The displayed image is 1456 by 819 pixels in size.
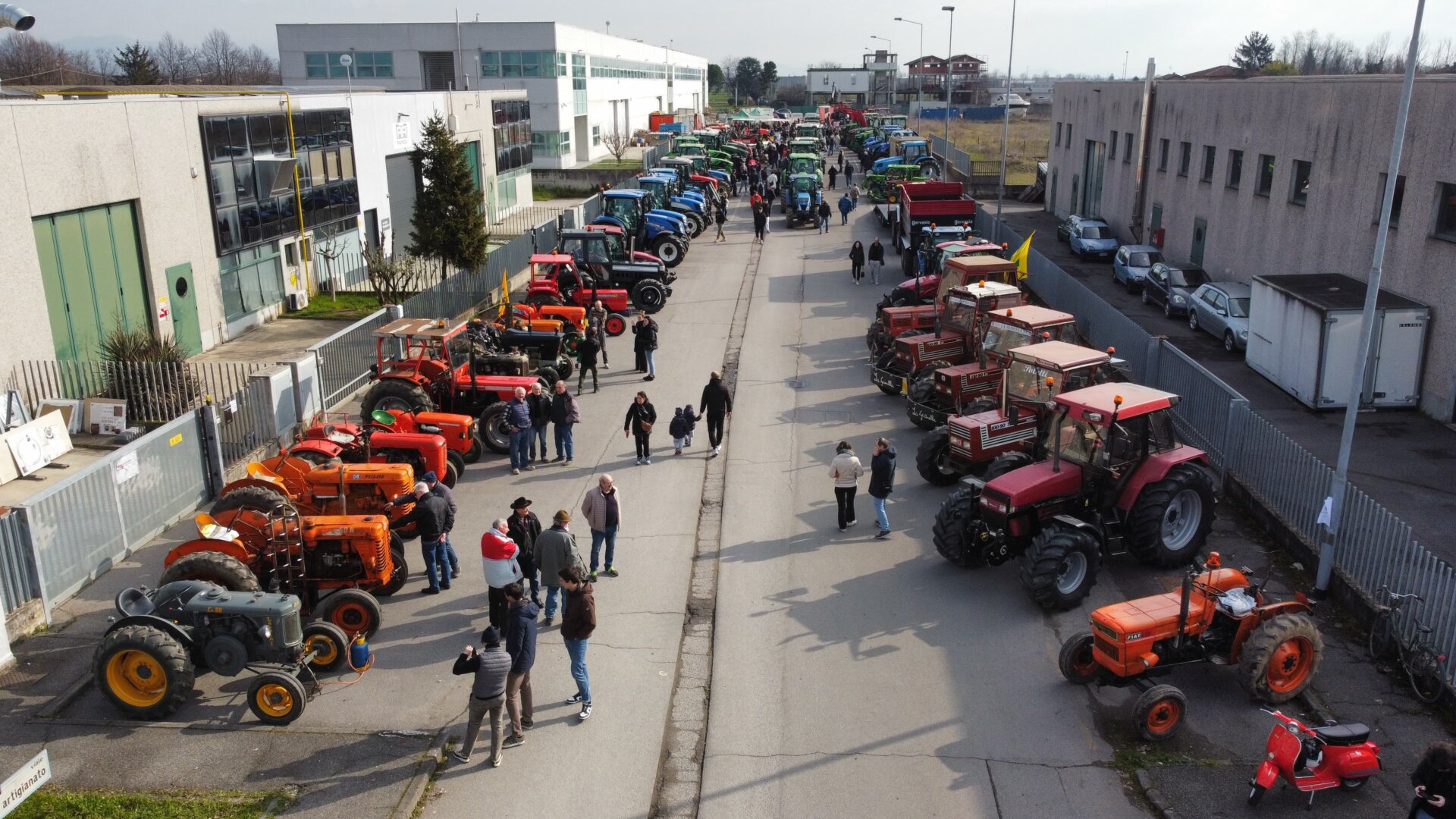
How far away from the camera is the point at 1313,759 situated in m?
7.74

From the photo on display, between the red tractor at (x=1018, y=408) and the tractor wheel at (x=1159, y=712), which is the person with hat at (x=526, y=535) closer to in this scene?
the red tractor at (x=1018, y=408)

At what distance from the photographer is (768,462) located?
1586 centimetres

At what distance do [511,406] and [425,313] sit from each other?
8.30m

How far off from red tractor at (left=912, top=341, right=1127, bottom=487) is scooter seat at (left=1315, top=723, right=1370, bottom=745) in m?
5.63

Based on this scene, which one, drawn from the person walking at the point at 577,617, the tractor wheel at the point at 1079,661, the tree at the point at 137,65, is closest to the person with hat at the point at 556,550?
the person walking at the point at 577,617

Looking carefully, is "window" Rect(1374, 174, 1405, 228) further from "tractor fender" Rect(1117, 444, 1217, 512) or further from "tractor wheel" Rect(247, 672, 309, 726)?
"tractor wheel" Rect(247, 672, 309, 726)

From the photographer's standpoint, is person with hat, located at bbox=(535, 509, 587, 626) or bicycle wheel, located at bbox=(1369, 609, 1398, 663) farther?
person with hat, located at bbox=(535, 509, 587, 626)

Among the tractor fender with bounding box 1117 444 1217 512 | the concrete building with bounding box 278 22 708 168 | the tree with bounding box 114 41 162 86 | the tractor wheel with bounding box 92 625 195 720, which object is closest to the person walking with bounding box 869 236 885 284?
the tractor fender with bounding box 1117 444 1217 512

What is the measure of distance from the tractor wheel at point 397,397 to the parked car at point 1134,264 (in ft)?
67.7

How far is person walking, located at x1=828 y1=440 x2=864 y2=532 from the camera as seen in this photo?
503 inches

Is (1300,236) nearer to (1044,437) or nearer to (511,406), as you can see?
(1044,437)

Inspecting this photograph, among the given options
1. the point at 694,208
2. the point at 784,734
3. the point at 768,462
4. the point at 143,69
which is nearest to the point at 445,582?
the point at 784,734

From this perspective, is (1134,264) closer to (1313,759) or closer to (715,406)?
(715,406)

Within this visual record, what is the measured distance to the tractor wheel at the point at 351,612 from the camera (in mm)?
10219
